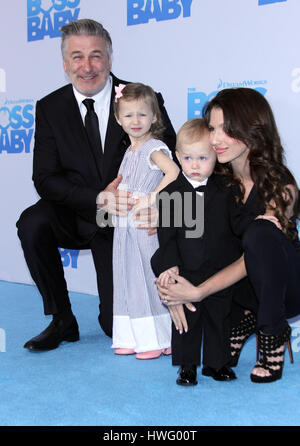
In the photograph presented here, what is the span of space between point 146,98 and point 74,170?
0.57 m

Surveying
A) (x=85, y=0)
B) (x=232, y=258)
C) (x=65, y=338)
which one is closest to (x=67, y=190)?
(x=65, y=338)

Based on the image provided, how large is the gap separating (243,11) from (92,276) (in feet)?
6.30

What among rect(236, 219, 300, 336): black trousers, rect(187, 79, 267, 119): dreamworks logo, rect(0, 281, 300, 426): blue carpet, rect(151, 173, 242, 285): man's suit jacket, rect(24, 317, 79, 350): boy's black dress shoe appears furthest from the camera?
rect(187, 79, 267, 119): dreamworks logo

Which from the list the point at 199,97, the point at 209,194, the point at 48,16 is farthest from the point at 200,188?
the point at 48,16

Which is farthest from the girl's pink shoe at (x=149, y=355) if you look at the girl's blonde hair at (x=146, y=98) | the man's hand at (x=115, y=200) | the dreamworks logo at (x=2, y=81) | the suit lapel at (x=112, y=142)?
the dreamworks logo at (x=2, y=81)

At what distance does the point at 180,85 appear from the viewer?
128 inches

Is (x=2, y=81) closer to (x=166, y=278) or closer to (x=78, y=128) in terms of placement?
(x=78, y=128)

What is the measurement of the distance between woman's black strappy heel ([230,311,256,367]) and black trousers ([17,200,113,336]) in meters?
0.68

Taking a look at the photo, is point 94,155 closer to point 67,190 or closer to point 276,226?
point 67,190

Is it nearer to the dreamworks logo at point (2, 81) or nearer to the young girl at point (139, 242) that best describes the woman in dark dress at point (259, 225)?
the young girl at point (139, 242)

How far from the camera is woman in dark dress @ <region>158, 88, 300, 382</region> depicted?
1.96 m

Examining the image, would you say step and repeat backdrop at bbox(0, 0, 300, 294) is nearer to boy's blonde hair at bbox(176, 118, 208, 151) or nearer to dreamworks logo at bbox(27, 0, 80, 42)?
dreamworks logo at bbox(27, 0, 80, 42)

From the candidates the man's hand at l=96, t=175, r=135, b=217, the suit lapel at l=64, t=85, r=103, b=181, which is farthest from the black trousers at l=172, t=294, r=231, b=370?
the suit lapel at l=64, t=85, r=103, b=181

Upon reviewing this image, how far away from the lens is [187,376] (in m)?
2.03
